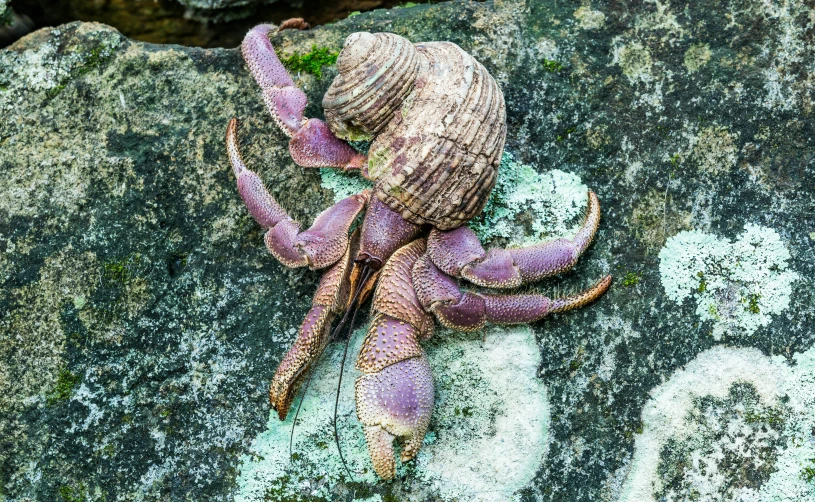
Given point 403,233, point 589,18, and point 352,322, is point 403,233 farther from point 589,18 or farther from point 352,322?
point 589,18

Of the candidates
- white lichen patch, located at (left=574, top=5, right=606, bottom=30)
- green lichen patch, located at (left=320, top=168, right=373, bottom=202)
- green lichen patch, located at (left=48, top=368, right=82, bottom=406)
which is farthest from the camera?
white lichen patch, located at (left=574, top=5, right=606, bottom=30)

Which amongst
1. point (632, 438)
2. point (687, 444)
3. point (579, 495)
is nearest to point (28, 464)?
point (579, 495)

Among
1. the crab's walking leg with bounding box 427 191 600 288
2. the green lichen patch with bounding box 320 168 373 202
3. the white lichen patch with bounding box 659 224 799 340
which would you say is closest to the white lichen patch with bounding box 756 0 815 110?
the white lichen patch with bounding box 659 224 799 340

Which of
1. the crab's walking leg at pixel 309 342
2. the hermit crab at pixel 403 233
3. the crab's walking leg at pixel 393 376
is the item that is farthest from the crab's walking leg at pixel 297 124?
the crab's walking leg at pixel 393 376

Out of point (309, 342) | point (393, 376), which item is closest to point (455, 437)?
point (393, 376)

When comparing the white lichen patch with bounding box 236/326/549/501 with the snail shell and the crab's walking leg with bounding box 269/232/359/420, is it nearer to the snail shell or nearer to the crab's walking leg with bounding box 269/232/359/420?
the crab's walking leg with bounding box 269/232/359/420

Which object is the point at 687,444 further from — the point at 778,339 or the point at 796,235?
the point at 796,235

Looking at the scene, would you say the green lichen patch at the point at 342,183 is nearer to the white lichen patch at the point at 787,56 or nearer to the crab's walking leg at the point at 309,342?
the crab's walking leg at the point at 309,342
